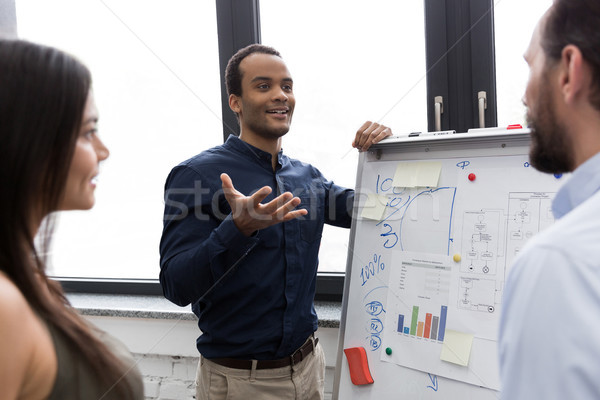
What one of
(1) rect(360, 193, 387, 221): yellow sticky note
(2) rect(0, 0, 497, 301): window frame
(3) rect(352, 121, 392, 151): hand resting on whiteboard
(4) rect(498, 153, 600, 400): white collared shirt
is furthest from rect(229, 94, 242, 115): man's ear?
(4) rect(498, 153, 600, 400): white collared shirt

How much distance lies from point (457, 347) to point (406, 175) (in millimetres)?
510

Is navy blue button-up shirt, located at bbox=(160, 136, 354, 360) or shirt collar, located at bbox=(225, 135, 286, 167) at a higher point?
shirt collar, located at bbox=(225, 135, 286, 167)

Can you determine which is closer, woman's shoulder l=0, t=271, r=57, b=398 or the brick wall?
woman's shoulder l=0, t=271, r=57, b=398

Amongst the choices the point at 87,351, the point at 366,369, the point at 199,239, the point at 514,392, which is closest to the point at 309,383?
the point at 366,369

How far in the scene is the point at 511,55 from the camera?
5.69ft

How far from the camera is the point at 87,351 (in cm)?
66

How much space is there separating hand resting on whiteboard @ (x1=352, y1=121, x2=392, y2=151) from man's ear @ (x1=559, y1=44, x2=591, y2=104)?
0.85 meters

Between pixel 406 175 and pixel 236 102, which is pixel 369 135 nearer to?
pixel 406 175

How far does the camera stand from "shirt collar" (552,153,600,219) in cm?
56

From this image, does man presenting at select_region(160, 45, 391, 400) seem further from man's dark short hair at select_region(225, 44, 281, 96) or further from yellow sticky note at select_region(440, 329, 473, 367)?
yellow sticky note at select_region(440, 329, 473, 367)

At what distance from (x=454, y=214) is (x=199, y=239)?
711 millimetres

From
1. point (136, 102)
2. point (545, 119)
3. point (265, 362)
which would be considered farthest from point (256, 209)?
point (136, 102)

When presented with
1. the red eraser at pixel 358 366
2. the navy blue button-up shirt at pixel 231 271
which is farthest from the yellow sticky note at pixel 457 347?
the navy blue button-up shirt at pixel 231 271

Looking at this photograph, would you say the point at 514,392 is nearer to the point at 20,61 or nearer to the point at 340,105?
the point at 20,61
